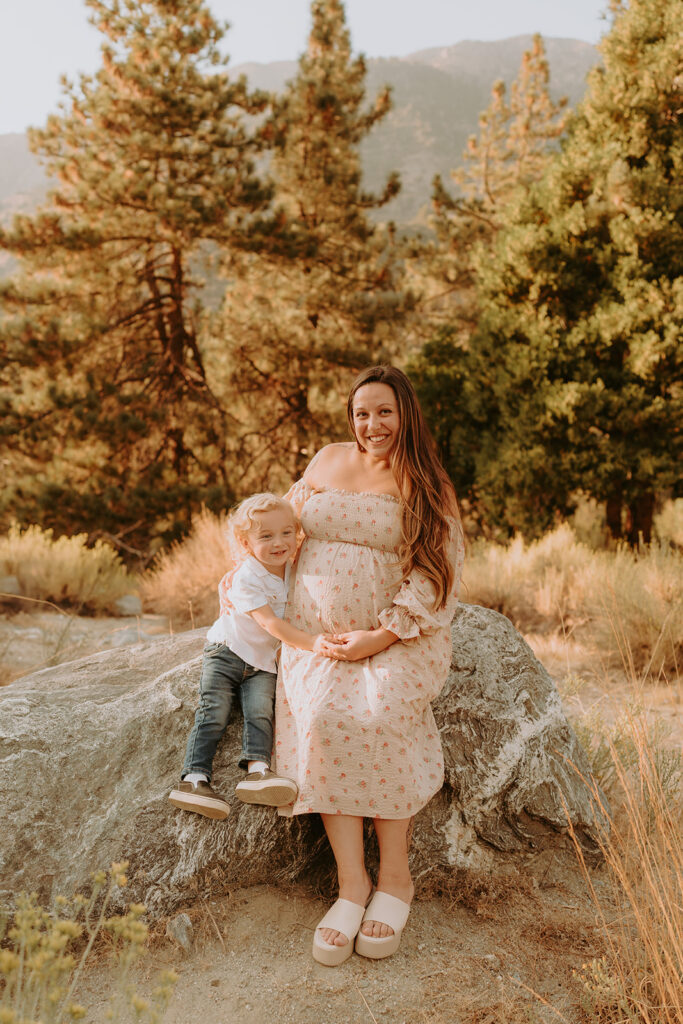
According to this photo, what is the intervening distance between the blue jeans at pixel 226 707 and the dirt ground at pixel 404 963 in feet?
1.55

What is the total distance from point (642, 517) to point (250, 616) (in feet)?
22.4

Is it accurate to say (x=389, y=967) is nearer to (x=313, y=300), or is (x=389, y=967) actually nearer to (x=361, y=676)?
(x=361, y=676)

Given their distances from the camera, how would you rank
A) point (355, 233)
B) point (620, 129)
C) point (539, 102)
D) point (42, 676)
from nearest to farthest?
point (42, 676)
point (620, 129)
point (355, 233)
point (539, 102)

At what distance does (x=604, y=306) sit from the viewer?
328 inches

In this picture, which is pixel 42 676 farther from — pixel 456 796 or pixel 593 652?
pixel 593 652

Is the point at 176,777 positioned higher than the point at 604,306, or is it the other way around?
the point at 604,306

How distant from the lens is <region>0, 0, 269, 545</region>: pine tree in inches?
429

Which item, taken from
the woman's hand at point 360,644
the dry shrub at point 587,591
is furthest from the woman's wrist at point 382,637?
the dry shrub at point 587,591

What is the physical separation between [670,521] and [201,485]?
6.92 meters

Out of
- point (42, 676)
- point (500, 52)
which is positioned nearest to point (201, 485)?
point (42, 676)

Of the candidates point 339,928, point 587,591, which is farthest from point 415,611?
point 587,591

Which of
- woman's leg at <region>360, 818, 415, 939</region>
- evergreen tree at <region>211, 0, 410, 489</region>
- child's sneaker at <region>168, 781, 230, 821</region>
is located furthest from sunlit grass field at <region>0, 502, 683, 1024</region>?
evergreen tree at <region>211, 0, 410, 489</region>

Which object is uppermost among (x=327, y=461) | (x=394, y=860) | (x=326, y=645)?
(x=327, y=461)

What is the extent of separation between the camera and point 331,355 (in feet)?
43.3
